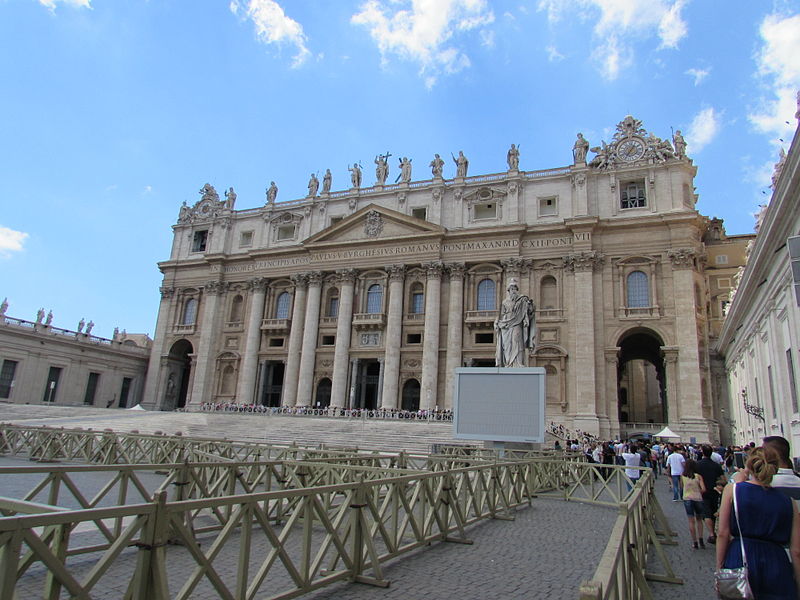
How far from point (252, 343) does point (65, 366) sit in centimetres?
1539

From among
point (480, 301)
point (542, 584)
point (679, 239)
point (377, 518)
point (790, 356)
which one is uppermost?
point (679, 239)

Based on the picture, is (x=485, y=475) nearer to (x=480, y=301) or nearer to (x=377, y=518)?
(x=377, y=518)

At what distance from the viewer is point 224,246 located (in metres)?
50.2

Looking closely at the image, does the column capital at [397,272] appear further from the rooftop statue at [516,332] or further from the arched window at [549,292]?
the rooftop statue at [516,332]

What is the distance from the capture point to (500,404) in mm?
20609

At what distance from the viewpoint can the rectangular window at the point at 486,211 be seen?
138ft

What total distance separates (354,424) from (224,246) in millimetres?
25467

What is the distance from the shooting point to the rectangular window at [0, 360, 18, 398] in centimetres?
4172

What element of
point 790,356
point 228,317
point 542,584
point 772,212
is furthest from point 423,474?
point 228,317

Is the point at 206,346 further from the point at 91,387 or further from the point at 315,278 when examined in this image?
the point at 315,278

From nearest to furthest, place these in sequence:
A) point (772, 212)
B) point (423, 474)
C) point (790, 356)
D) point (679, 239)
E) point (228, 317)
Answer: point (423, 474) → point (772, 212) → point (790, 356) → point (679, 239) → point (228, 317)

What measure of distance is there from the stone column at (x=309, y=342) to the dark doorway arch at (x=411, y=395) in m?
7.12

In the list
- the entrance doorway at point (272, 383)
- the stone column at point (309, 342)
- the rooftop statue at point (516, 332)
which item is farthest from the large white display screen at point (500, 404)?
A: the entrance doorway at point (272, 383)

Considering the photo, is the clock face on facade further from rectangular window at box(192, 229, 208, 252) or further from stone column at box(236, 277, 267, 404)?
rectangular window at box(192, 229, 208, 252)
